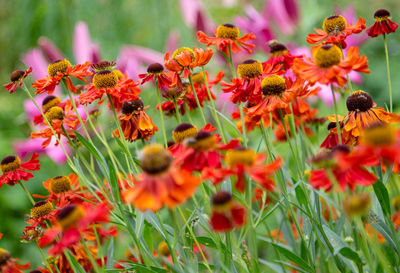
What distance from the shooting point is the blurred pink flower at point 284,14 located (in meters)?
1.94

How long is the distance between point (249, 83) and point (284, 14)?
4.74 ft

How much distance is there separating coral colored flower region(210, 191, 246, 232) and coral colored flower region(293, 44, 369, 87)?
7.4 inches

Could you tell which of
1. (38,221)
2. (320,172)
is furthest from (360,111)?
(38,221)

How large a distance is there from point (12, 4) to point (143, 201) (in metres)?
2.62

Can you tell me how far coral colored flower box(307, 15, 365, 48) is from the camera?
604 mm

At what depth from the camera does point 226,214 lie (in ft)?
1.21

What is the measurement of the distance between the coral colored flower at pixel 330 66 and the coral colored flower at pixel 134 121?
26 cm

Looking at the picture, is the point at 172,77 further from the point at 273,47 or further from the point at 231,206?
the point at 231,206

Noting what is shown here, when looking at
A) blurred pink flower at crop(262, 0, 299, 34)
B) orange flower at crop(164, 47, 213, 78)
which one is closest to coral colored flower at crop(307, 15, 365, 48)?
orange flower at crop(164, 47, 213, 78)

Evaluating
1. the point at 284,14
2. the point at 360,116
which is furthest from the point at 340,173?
the point at 284,14

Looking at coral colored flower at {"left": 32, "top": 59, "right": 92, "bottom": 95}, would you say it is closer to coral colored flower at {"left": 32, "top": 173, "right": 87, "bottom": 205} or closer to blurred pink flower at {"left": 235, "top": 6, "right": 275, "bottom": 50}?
coral colored flower at {"left": 32, "top": 173, "right": 87, "bottom": 205}

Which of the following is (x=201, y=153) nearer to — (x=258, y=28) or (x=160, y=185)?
(x=160, y=185)

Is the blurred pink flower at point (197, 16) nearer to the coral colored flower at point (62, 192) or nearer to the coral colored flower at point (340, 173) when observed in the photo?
the coral colored flower at point (62, 192)

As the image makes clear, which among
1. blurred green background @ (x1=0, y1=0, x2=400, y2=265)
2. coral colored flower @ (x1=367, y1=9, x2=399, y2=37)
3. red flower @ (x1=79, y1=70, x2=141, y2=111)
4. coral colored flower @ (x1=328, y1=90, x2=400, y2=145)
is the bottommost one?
blurred green background @ (x1=0, y1=0, x2=400, y2=265)
